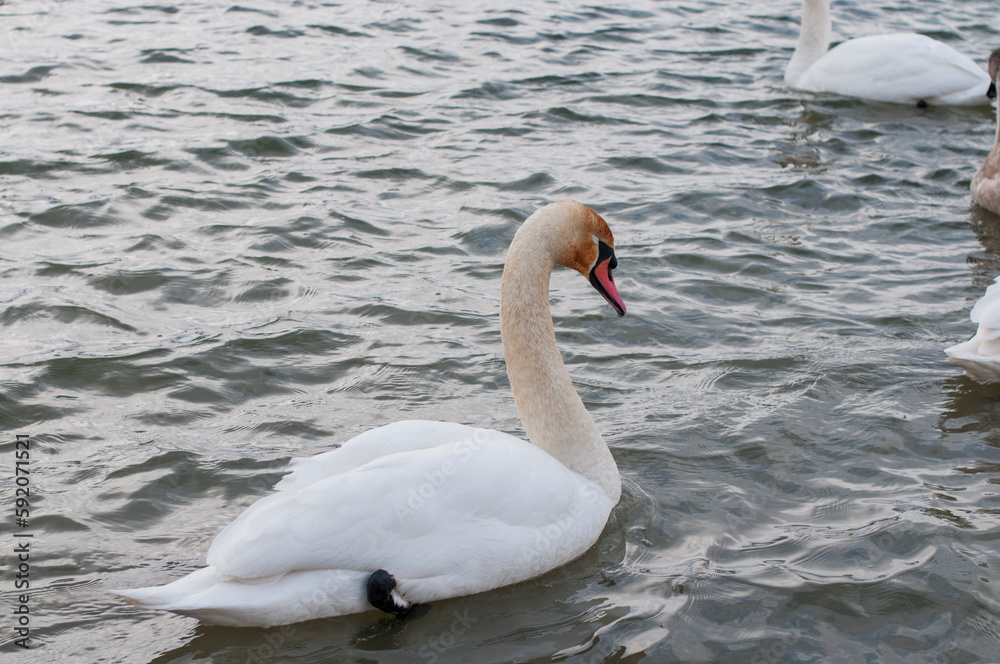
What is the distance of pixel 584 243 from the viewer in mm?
4527

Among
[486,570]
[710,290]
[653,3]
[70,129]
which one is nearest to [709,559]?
[486,570]

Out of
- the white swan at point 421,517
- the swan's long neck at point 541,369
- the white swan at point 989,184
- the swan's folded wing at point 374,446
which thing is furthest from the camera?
the white swan at point 989,184

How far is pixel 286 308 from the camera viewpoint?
6.37 meters

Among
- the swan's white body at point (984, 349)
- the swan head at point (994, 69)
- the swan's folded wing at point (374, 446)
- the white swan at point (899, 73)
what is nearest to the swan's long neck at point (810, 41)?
the white swan at point (899, 73)

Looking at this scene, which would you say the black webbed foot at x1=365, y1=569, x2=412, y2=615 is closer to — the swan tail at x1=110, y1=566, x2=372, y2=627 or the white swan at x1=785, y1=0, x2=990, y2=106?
the swan tail at x1=110, y1=566, x2=372, y2=627

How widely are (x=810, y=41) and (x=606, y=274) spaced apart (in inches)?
322

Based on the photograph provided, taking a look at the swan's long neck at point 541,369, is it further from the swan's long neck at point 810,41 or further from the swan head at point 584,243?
the swan's long neck at point 810,41

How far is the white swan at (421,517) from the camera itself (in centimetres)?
360

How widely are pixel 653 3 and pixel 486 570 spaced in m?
12.5

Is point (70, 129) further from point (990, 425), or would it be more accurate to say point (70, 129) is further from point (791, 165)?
point (990, 425)

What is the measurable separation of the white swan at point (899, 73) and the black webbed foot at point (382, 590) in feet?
30.1

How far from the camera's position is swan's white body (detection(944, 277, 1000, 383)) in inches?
216

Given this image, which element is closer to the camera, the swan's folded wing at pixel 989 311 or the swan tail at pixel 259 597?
the swan tail at pixel 259 597

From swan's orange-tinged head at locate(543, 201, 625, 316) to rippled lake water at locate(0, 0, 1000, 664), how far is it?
3.07 ft
